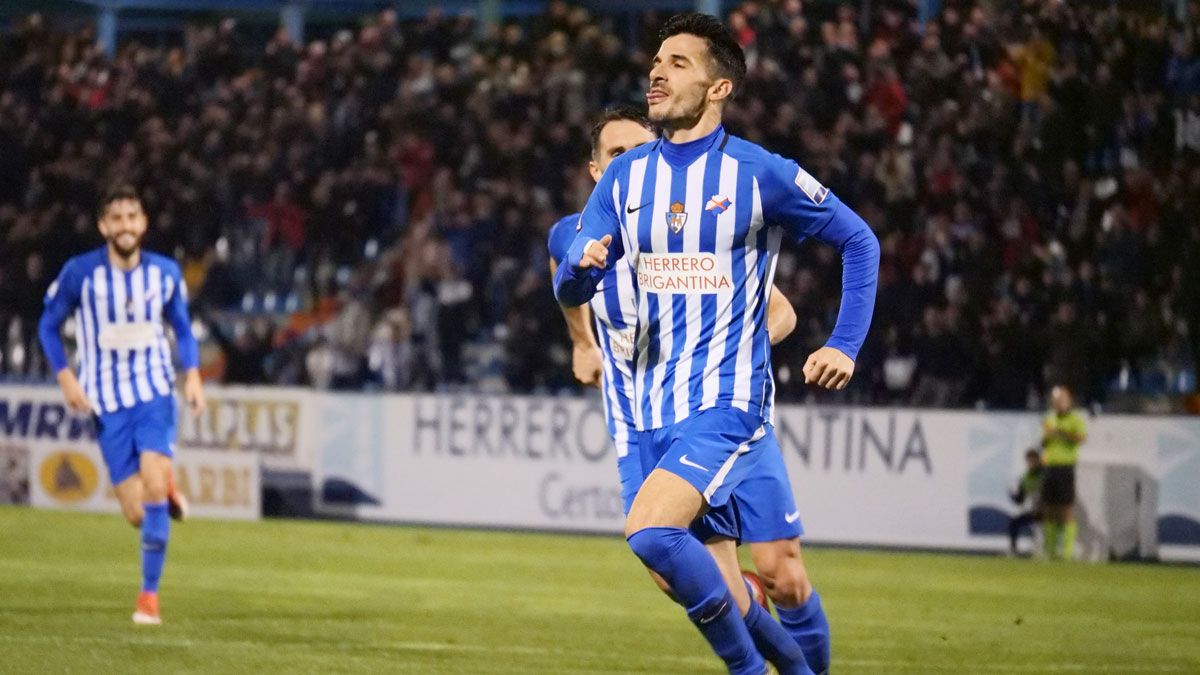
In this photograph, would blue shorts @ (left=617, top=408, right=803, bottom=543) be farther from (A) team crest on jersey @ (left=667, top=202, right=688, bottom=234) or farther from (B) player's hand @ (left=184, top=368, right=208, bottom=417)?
(B) player's hand @ (left=184, top=368, right=208, bottom=417)

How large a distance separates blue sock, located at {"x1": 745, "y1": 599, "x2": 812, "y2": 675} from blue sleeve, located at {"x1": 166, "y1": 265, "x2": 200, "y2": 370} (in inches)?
206

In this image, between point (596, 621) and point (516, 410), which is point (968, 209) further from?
point (596, 621)

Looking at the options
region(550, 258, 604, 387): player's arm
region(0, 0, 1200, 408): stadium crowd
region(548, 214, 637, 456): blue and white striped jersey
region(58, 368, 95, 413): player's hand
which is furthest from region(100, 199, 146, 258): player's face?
region(0, 0, 1200, 408): stadium crowd

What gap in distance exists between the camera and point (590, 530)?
1658 centimetres

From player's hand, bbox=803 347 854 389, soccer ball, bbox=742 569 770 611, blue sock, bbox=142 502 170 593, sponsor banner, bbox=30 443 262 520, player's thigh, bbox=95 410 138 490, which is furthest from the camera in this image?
sponsor banner, bbox=30 443 262 520

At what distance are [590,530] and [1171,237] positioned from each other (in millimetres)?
5752

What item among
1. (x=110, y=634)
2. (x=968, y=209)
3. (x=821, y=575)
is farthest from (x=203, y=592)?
(x=968, y=209)

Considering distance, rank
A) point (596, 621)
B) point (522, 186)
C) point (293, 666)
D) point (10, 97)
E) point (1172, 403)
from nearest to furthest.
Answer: point (293, 666)
point (596, 621)
point (1172, 403)
point (522, 186)
point (10, 97)

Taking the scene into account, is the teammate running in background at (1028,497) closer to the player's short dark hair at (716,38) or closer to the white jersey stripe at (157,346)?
the white jersey stripe at (157,346)

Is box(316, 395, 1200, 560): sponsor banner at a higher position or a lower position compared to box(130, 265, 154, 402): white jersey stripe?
lower

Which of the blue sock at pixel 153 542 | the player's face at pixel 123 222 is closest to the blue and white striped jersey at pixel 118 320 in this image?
the player's face at pixel 123 222

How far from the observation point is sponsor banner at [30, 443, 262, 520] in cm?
1766

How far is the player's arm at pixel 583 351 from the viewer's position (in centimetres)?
720

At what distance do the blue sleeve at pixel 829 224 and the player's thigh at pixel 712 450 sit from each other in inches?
16.6
